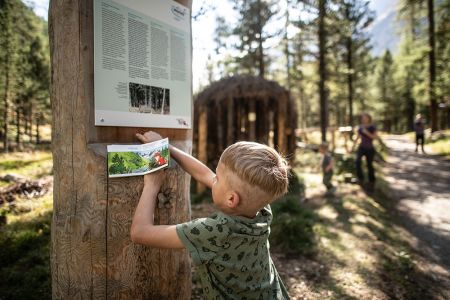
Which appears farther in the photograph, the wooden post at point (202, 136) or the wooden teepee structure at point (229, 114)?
the wooden teepee structure at point (229, 114)

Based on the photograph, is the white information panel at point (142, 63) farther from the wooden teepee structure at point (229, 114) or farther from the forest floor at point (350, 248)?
the wooden teepee structure at point (229, 114)

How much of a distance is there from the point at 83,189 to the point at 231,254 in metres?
0.93

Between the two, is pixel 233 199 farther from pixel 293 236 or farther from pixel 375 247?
pixel 375 247

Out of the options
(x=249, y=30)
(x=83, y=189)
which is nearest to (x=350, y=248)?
(x=83, y=189)

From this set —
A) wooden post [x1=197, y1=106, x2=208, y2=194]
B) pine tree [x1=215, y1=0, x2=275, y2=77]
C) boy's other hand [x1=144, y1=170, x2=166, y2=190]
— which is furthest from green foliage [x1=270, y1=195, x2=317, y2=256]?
pine tree [x1=215, y1=0, x2=275, y2=77]

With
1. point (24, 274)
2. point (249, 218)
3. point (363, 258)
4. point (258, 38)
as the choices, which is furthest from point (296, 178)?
point (258, 38)

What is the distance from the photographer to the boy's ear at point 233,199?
4.93 ft

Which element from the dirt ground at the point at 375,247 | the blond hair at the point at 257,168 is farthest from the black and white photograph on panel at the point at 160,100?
the dirt ground at the point at 375,247

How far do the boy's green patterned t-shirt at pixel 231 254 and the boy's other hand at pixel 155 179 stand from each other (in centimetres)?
42

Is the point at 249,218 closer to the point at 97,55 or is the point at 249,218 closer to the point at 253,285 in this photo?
the point at 253,285

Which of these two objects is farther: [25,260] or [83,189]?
[25,260]

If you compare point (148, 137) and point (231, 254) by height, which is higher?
point (148, 137)

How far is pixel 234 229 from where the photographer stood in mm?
1508

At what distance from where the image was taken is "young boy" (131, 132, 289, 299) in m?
1.49
